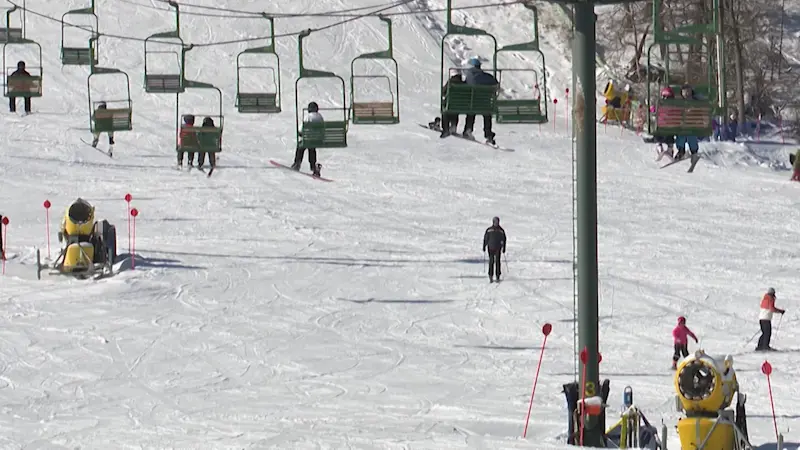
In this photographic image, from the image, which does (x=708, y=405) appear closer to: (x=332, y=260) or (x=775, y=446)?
(x=775, y=446)

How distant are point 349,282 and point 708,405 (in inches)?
511

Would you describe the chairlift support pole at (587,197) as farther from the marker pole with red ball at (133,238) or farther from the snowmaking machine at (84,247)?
the marker pole with red ball at (133,238)

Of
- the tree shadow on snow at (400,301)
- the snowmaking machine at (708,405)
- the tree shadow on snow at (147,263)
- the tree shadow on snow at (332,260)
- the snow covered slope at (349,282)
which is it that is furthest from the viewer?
the tree shadow on snow at (332,260)

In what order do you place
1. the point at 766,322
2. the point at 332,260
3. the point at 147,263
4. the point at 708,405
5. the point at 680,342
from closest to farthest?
1. the point at 708,405
2. the point at 680,342
3. the point at 766,322
4. the point at 147,263
5. the point at 332,260

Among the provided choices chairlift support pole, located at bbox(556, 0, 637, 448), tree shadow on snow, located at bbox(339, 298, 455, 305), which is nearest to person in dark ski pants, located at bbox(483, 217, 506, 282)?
tree shadow on snow, located at bbox(339, 298, 455, 305)

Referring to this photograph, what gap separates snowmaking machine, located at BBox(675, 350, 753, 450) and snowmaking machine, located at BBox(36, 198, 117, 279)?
45.9 ft

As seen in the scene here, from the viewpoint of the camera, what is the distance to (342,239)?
31.5 m

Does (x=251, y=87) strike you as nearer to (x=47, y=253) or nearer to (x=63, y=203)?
(x=63, y=203)

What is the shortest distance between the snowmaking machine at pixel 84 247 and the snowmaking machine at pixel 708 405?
45.9 feet

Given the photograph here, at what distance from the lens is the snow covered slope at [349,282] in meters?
19.3

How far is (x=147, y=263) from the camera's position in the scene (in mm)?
28594

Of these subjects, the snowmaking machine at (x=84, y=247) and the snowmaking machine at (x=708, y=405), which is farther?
the snowmaking machine at (x=84, y=247)

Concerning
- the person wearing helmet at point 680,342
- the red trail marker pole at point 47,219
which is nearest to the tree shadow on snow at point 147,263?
the red trail marker pole at point 47,219

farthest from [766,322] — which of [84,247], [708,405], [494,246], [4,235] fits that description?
[4,235]
